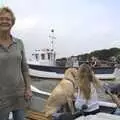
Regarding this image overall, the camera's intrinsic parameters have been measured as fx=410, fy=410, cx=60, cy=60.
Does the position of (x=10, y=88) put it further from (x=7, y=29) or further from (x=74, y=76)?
(x=74, y=76)

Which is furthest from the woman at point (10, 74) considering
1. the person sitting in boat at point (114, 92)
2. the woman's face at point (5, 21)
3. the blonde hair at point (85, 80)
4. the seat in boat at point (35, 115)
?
the seat in boat at point (35, 115)

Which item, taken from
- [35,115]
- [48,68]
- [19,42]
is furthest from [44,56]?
[19,42]

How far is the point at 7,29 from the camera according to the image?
4.33 metres

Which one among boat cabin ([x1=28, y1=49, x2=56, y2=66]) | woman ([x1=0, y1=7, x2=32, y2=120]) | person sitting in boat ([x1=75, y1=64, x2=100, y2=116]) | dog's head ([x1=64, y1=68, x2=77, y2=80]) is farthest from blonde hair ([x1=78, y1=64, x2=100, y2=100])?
boat cabin ([x1=28, y1=49, x2=56, y2=66])

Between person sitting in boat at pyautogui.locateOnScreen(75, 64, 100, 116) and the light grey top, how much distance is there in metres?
2.19

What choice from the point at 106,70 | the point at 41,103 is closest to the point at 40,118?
the point at 41,103

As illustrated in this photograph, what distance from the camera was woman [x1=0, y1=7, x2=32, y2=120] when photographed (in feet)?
14.1

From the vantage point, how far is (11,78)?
4.31 metres

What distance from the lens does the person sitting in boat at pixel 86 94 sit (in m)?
6.51

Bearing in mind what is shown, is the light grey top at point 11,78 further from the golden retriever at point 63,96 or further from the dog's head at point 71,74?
the dog's head at point 71,74

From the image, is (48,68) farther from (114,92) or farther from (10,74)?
(10,74)

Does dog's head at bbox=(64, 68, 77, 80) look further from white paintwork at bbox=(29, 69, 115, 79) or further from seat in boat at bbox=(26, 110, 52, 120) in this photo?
white paintwork at bbox=(29, 69, 115, 79)

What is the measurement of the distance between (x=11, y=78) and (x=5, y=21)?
61 cm

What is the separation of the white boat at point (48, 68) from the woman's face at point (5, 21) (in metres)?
24.0
